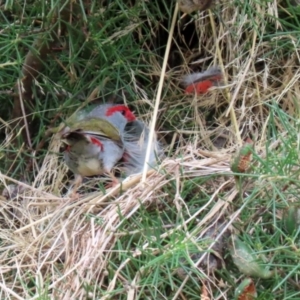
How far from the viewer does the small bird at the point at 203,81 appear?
5.75 ft

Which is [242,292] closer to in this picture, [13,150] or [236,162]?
[236,162]

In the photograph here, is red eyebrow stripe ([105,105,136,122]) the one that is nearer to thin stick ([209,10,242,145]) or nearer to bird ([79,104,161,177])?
bird ([79,104,161,177])

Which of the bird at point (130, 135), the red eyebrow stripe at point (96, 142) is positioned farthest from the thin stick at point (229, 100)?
the red eyebrow stripe at point (96, 142)

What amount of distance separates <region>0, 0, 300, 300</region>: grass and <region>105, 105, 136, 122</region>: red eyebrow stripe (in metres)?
0.04

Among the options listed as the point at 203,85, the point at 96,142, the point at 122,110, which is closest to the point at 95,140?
the point at 96,142

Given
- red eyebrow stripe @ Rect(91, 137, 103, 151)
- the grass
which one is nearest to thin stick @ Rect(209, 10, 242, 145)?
the grass

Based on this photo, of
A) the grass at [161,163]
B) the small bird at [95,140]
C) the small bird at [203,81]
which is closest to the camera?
the grass at [161,163]

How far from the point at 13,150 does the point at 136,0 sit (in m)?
0.42

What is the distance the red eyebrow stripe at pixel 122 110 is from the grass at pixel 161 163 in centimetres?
4

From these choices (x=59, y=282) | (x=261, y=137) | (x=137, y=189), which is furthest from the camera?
(x=261, y=137)

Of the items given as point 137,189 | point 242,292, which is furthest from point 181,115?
point 242,292

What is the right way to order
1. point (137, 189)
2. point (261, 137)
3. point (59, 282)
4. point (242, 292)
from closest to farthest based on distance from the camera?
point (242, 292) < point (59, 282) < point (137, 189) < point (261, 137)

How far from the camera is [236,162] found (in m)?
1.37

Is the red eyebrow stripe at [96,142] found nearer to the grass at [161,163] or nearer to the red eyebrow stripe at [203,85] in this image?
the grass at [161,163]
